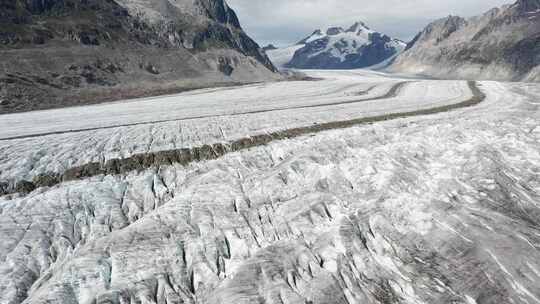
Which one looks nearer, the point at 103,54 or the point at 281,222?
the point at 281,222

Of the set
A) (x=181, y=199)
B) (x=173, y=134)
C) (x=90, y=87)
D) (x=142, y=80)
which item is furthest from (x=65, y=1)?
(x=181, y=199)

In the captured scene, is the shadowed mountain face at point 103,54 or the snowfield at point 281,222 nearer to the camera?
the snowfield at point 281,222

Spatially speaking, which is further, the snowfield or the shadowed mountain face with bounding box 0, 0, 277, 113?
the shadowed mountain face with bounding box 0, 0, 277, 113

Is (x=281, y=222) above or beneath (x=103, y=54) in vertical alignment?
beneath
